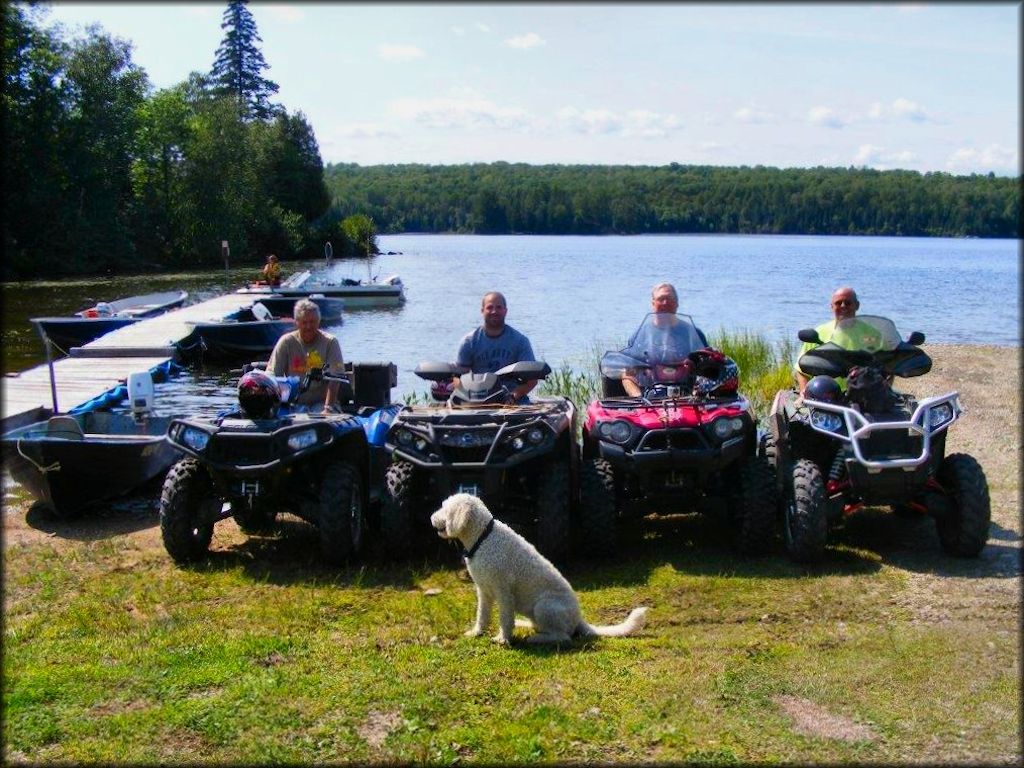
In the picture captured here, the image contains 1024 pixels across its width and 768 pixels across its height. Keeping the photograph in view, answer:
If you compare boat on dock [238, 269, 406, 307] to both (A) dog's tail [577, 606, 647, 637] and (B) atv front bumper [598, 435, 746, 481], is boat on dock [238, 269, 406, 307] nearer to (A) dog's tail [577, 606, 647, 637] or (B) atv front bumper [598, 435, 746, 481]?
(B) atv front bumper [598, 435, 746, 481]

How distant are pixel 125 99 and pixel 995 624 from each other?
4509cm

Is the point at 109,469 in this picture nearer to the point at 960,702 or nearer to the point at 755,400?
the point at 960,702

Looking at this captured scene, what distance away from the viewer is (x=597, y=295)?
36.9 metres

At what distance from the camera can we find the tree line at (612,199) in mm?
61719

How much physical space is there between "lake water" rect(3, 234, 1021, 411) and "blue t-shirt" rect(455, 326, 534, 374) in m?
5.37

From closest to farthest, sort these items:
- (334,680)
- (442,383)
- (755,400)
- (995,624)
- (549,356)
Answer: (334,680)
(995,624)
(442,383)
(755,400)
(549,356)

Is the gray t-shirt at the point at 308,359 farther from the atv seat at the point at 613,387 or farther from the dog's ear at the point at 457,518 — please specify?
the dog's ear at the point at 457,518

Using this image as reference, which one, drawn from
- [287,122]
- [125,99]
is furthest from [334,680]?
[287,122]

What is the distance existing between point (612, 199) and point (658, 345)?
3136 inches

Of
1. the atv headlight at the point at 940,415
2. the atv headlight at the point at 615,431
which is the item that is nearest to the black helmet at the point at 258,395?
the atv headlight at the point at 615,431

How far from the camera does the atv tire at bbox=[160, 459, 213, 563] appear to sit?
22.5ft

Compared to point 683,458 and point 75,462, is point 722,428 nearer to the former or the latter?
point 683,458

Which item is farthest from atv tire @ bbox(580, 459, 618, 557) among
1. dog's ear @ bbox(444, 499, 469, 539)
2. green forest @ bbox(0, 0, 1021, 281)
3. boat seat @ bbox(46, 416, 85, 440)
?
green forest @ bbox(0, 0, 1021, 281)

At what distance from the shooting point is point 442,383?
8.07 m
